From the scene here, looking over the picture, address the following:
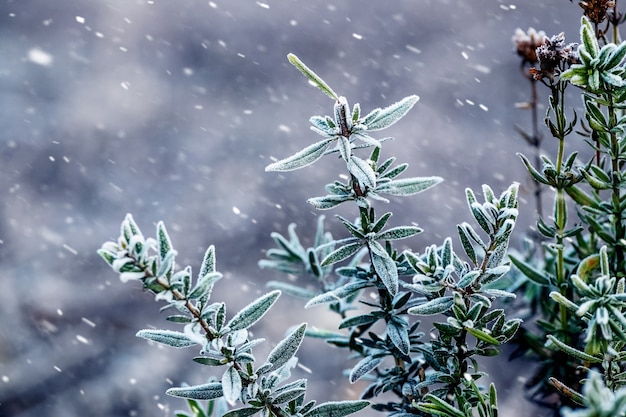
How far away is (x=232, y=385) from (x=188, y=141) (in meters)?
2.06

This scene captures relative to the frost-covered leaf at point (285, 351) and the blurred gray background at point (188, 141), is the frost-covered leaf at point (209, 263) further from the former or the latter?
the blurred gray background at point (188, 141)

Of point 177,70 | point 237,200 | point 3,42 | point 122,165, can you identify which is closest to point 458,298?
point 237,200

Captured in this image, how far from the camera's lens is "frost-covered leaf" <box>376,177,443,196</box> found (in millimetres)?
583

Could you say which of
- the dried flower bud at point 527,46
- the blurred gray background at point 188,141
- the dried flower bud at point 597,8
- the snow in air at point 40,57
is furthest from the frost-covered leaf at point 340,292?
the snow in air at point 40,57

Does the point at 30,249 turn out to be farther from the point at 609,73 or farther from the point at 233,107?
the point at 609,73

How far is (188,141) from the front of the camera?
8.21 feet

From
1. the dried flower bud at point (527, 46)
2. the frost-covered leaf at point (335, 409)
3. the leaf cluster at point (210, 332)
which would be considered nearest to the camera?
the leaf cluster at point (210, 332)

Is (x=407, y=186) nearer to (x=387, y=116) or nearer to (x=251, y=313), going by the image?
(x=387, y=116)

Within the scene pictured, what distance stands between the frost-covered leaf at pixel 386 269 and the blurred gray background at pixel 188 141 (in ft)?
3.38

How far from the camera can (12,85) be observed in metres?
2.71

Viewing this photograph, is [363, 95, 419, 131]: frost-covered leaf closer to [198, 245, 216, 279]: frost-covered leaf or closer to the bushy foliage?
the bushy foliage

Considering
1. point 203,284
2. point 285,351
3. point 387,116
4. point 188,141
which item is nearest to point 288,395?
point 285,351

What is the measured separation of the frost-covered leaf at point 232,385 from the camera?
1.64 ft

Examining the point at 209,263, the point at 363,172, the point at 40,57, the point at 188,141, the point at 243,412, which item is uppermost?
the point at 363,172
